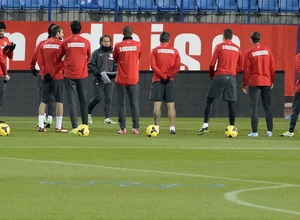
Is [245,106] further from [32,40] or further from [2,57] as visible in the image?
[2,57]

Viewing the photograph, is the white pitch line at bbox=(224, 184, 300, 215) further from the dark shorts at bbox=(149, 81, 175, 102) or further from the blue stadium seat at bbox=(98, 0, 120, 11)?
the blue stadium seat at bbox=(98, 0, 120, 11)

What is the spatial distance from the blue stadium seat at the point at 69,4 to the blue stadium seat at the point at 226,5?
4.21 meters

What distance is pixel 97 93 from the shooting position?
28.8 metres

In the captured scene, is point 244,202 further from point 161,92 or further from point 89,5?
point 89,5

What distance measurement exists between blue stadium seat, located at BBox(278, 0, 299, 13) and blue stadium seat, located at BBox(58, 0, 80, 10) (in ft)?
19.9

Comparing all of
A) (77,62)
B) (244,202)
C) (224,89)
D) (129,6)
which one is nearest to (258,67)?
(224,89)

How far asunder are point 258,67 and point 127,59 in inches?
106

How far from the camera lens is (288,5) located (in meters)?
34.3

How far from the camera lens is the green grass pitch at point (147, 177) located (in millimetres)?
10688

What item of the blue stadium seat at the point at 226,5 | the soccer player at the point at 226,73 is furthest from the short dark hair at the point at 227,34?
the blue stadium seat at the point at 226,5

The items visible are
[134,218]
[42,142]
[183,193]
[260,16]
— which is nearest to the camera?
[134,218]

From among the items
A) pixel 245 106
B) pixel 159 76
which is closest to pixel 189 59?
pixel 245 106

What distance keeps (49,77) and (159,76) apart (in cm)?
226

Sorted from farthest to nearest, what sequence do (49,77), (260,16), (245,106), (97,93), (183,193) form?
(260,16) → (245,106) → (97,93) → (49,77) → (183,193)
